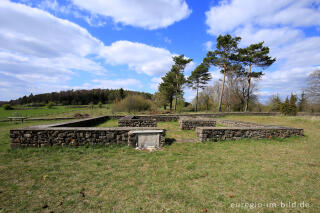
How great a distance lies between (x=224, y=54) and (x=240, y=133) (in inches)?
797

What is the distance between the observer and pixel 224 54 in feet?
75.7

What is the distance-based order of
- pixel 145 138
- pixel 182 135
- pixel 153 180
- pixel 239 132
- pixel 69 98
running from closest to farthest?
1. pixel 153 180
2. pixel 145 138
3. pixel 239 132
4. pixel 182 135
5. pixel 69 98

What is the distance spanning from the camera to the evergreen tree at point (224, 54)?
22044mm

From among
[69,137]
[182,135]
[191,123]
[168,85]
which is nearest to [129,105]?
[168,85]

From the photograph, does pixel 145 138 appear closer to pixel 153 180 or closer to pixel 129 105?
pixel 153 180

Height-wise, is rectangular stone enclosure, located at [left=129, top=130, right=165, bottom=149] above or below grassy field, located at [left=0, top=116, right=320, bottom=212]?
above

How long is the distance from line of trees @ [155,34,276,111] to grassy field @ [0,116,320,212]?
21060 millimetres

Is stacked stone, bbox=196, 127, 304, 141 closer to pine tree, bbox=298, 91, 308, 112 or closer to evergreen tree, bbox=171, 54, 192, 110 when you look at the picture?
evergreen tree, bbox=171, 54, 192, 110

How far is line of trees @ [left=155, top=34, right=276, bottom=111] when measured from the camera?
22344 mm

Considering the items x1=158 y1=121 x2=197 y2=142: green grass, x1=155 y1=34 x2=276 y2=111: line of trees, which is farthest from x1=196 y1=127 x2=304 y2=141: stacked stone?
x1=155 y1=34 x2=276 y2=111: line of trees

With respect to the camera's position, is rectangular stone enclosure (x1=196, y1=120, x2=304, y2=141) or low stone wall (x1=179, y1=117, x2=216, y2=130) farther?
low stone wall (x1=179, y1=117, x2=216, y2=130)

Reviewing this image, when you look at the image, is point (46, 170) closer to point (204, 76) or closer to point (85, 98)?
point (204, 76)

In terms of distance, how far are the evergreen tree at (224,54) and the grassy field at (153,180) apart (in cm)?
2108

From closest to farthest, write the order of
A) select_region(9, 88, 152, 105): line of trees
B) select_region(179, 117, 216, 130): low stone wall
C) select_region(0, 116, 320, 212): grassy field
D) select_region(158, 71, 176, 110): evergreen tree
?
select_region(0, 116, 320, 212): grassy field
select_region(179, 117, 216, 130): low stone wall
select_region(158, 71, 176, 110): evergreen tree
select_region(9, 88, 152, 105): line of trees
